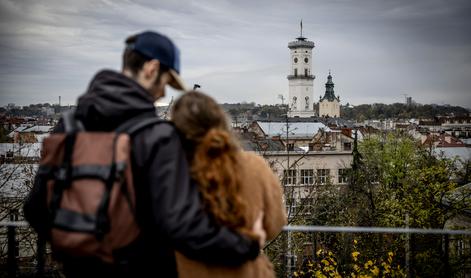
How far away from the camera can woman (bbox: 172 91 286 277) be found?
1937 mm

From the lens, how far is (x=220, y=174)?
6.40 ft

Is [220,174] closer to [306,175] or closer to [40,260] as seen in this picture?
[40,260]

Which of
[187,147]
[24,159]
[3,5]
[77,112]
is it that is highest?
[3,5]

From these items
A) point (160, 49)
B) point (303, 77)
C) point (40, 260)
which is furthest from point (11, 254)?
point (303, 77)

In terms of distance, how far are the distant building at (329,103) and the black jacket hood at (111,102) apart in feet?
448

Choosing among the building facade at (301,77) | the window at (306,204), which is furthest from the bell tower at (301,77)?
the window at (306,204)

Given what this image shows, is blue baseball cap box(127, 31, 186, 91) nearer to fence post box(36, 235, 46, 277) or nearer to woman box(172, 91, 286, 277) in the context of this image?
woman box(172, 91, 286, 277)

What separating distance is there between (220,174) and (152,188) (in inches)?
11.6

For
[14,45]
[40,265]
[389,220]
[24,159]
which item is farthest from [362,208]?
[40,265]

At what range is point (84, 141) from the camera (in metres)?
1.88

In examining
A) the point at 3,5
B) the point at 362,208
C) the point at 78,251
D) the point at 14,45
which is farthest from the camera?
the point at 362,208

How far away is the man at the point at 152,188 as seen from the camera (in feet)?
6.10

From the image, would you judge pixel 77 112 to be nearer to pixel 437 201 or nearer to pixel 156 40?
pixel 156 40

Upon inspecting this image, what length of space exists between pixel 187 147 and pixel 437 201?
23.3m
